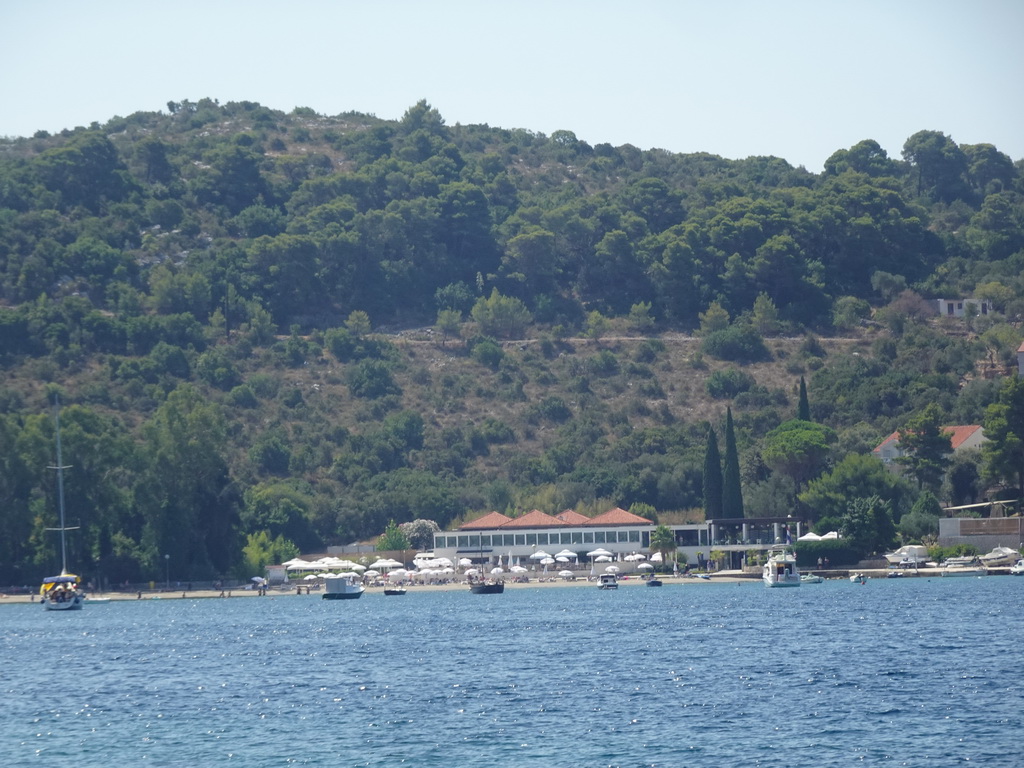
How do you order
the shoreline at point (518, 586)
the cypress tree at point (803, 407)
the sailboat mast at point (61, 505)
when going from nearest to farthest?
the shoreline at point (518, 586) < the sailboat mast at point (61, 505) < the cypress tree at point (803, 407)

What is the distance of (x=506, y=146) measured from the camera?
614 feet

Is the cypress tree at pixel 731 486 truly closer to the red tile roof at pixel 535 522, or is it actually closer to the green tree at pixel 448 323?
the red tile roof at pixel 535 522

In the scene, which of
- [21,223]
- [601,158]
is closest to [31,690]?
[21,223]

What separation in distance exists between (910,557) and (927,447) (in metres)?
10.3

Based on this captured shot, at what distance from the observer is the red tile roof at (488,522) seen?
100m

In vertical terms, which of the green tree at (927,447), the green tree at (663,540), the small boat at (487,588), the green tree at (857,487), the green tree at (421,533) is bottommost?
the small boat at (487,588)

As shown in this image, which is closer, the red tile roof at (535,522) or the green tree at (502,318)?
the red tile roof at (535,522)

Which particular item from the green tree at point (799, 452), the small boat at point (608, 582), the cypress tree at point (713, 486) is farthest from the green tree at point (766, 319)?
the small boat at point (608, 582)

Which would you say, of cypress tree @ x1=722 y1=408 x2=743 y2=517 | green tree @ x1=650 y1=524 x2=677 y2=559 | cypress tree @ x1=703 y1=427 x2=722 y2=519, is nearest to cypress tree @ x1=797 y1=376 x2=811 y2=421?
cypress tree @ x1=722 y1=408 x2=743 y2=517

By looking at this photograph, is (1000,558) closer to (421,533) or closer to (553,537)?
(553,537)

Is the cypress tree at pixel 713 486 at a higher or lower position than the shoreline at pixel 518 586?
higher

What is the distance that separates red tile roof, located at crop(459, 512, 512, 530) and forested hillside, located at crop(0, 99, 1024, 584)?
5057 mm

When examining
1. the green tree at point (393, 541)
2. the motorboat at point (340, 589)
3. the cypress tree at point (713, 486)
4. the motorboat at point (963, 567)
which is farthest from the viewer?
the green tree at point (393, 541)

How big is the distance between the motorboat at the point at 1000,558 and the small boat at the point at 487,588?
82.5 ft
